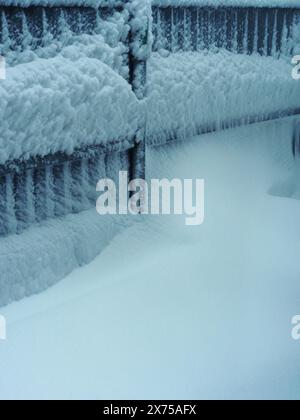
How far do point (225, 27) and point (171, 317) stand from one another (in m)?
2.23

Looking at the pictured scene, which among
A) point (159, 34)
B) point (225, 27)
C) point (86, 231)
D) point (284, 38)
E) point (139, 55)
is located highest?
point (284, 38)

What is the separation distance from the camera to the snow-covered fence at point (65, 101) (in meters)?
2.43

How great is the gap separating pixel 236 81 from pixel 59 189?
1.72 m

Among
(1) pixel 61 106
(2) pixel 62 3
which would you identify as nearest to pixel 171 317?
(1) pixel 61 106

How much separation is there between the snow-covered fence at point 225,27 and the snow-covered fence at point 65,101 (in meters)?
0.35

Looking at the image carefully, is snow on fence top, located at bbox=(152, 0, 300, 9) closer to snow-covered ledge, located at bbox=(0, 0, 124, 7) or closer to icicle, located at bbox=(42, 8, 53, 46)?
snow-covered ledge, located at bbox=(0, 0, 124, 7)

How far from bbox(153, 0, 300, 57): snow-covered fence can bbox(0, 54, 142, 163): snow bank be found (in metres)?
0.60

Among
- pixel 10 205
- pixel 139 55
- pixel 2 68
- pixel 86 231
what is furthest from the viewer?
pixel 139 55

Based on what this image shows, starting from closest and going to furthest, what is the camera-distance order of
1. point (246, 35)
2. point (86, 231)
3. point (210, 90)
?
point (86, 231), point (210, 90), point (246, 35)

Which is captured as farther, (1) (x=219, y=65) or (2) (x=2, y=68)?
(1) (x=219, y=65)

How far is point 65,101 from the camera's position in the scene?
261cm

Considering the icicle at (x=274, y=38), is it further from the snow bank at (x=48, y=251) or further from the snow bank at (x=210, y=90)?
the snow bank at (x=48, y=251)

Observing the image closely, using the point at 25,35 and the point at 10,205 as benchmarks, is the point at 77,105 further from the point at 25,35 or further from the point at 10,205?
the point at 10,205
